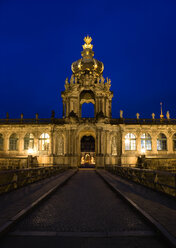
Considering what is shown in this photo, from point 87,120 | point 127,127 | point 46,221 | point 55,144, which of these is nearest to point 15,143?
point 55,144

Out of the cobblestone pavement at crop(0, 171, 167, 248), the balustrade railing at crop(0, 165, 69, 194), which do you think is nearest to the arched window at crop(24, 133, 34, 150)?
the balustrade railing at crop(0, 165, 69, 194)

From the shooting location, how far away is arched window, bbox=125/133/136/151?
39.1m

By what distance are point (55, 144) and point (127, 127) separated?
13.7 m

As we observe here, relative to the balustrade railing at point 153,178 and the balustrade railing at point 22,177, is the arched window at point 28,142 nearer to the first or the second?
the balustrade railing at point 22,177

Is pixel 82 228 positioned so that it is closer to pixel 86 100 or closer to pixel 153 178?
pixel 153 178

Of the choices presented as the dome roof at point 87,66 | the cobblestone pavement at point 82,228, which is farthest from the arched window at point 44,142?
the cobblestone pavement at point 82,228

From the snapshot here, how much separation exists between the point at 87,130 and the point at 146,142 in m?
11.3

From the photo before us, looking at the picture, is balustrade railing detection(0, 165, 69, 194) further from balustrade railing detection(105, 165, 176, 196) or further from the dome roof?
the dome roof

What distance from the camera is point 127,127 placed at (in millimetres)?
39250

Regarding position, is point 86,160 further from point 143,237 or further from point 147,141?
point 143,237

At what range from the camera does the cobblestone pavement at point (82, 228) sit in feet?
15.8

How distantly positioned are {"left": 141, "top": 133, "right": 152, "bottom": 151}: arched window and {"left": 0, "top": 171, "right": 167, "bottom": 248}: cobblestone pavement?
32.2 meters

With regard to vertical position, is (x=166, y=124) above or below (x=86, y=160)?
above

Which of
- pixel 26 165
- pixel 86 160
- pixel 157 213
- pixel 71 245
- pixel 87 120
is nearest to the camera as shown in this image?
pixel 71 245
